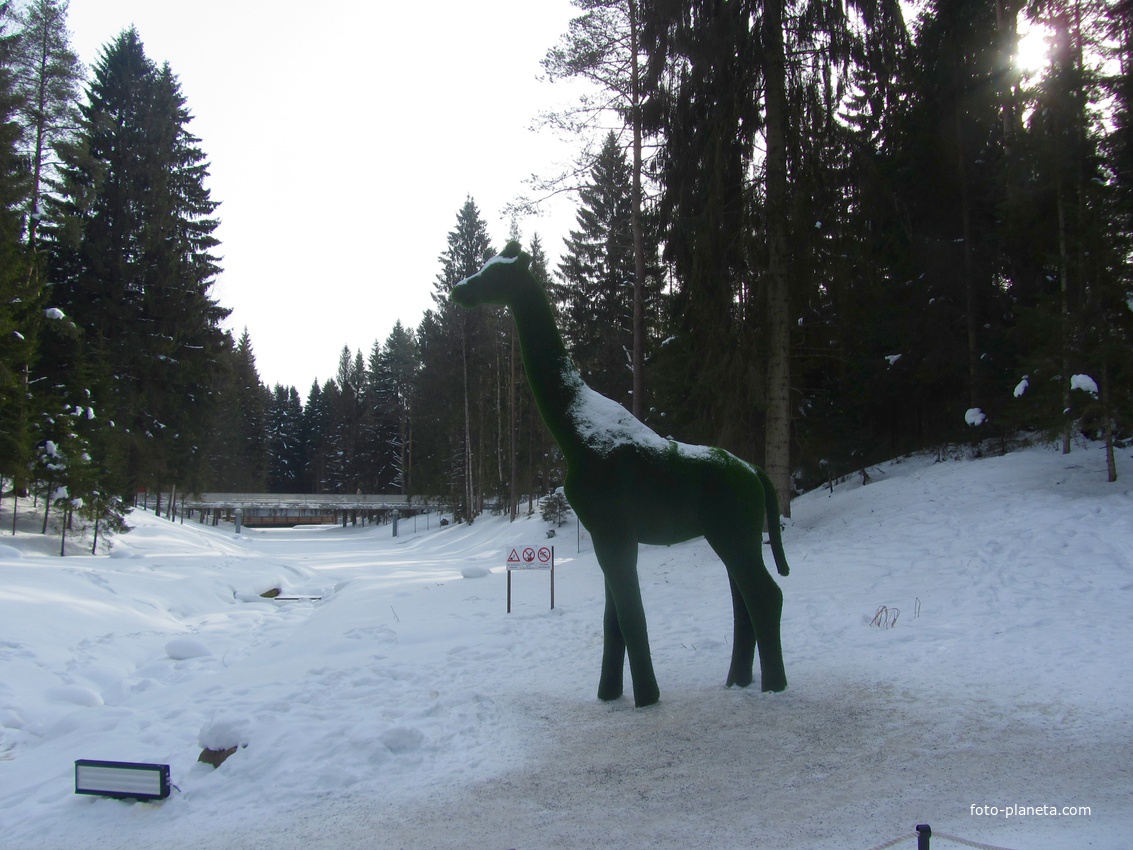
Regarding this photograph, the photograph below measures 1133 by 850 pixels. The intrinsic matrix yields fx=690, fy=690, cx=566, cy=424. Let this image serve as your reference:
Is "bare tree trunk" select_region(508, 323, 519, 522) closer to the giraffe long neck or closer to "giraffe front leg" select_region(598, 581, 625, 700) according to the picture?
"giraffe front leg" select_region(598, 581, 625, 700)

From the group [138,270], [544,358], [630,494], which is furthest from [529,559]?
[138,270]

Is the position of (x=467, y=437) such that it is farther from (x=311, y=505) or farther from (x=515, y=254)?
(x=515, y=254)

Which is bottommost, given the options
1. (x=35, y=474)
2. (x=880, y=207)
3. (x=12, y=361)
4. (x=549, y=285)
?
(x=35, y=474)

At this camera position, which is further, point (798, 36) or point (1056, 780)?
point (798, 36)

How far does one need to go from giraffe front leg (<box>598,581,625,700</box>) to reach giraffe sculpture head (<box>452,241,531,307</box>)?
8.93ft

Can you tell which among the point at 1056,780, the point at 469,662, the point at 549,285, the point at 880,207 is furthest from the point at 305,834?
the point at 549,285

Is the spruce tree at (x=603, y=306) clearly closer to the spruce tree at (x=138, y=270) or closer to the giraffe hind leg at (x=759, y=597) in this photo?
the spruce tree at (x=138, y=270)

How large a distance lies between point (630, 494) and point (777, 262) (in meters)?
8.15

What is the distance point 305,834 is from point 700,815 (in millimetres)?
2191

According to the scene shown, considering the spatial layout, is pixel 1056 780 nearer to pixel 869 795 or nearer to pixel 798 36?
pixel 869 795

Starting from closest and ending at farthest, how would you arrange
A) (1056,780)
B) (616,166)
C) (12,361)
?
(1056,780) → (12,361) → (616,166)

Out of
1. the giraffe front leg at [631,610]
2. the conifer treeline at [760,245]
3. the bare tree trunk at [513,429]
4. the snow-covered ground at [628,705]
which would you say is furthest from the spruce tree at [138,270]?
the giraffe front leg at [631,610]

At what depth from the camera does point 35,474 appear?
14398 mm

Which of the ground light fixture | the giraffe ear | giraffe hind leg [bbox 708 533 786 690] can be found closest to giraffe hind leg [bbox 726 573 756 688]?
giraffe hind leg [bbox 708 533 786 690]
